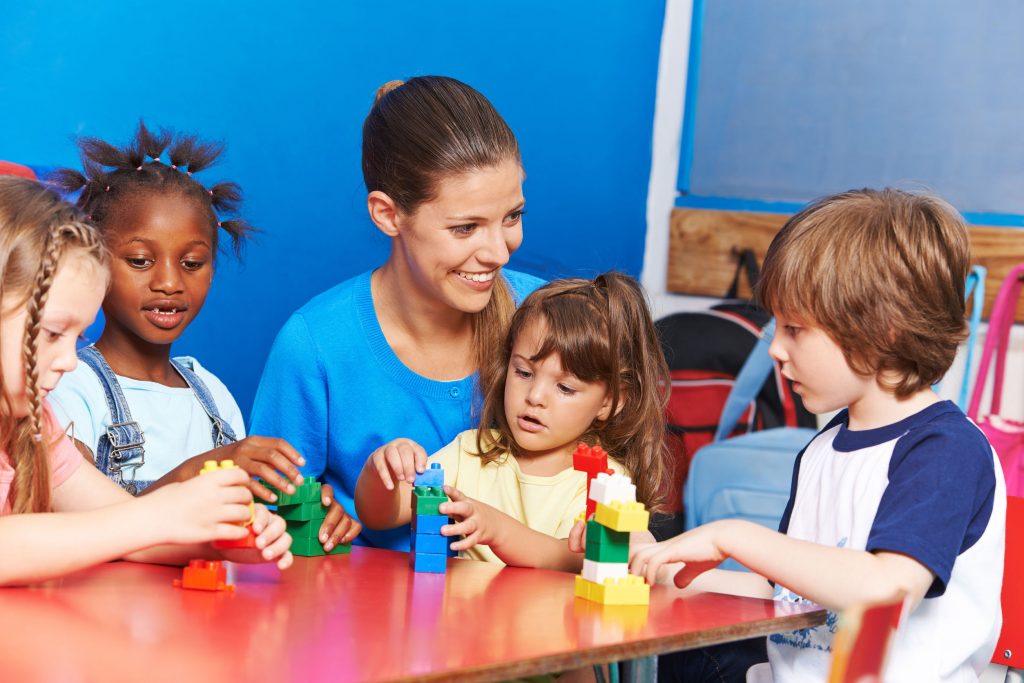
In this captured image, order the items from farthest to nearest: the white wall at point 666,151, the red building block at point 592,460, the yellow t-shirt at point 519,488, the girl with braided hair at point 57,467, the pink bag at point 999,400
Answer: the white wall at point 666,151 → the pink bag at point 999,400 → the yellow t-shirt at point 519,488 → the red building block at point 592,460 → the girl with braided hair at point 57,467

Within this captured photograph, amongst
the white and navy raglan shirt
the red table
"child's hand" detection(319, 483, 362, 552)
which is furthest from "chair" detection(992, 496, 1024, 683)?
"child's hand" detection(319, 483, 362, 552)

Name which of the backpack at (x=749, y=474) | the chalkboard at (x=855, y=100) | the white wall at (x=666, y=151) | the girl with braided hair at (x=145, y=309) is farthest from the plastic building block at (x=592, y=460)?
the white wall at (x=666, y=151)

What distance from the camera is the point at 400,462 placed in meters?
1.67

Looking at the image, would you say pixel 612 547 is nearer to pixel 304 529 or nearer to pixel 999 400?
pixel 304 529

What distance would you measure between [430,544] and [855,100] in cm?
252

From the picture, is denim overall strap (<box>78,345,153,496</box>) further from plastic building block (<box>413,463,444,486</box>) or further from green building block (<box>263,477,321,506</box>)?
plastic building block (<box>413,463,444,486</box>)

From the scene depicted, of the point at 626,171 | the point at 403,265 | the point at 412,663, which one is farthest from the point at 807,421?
the point at 412,663

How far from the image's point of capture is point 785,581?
136 centimetres

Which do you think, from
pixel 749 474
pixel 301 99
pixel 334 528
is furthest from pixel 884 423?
pixel 301 99

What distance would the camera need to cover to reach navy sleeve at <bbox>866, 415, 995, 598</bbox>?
1.36 metres

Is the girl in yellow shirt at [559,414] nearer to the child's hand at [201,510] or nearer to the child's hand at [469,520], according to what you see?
the child's hand at [469,520]

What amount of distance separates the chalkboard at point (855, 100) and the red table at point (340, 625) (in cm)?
209

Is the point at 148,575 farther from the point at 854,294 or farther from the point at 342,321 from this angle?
the point at 854,294

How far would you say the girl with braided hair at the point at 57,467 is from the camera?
1273 millimetres
